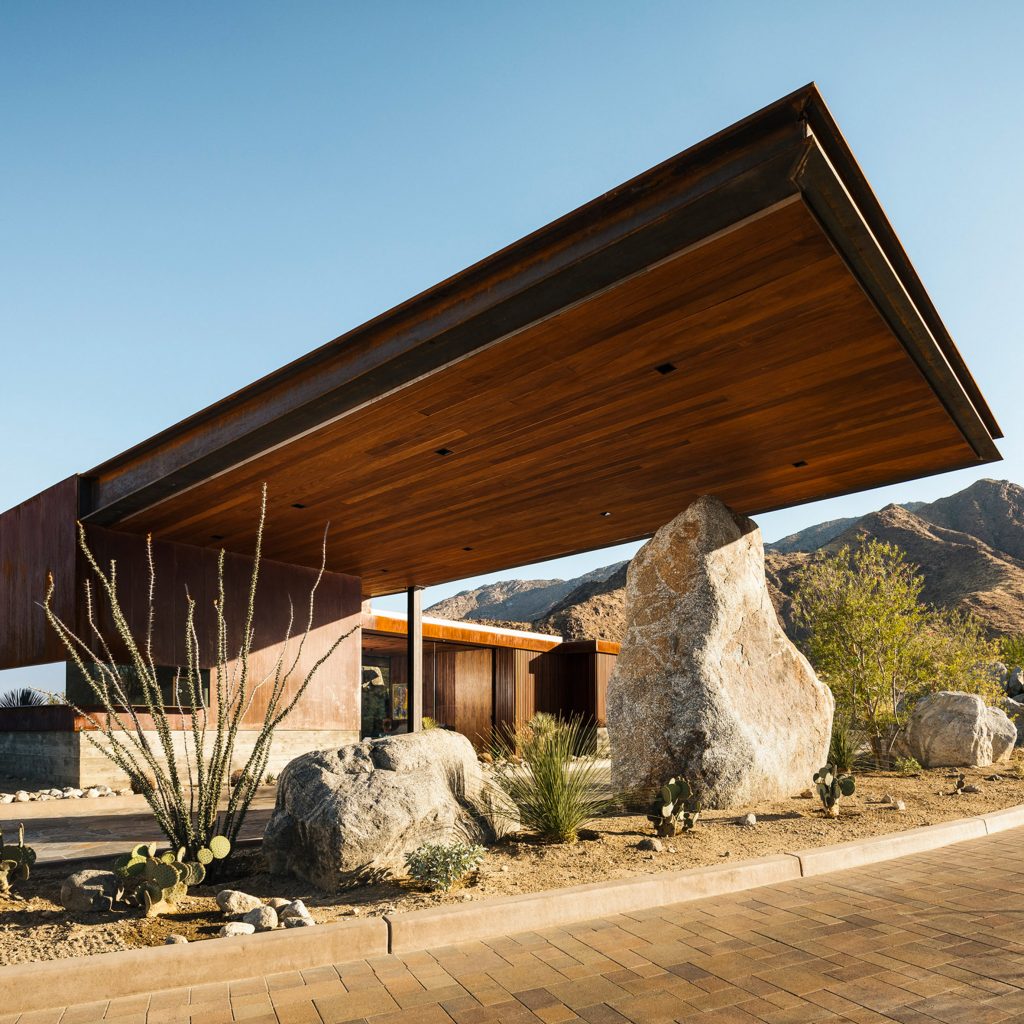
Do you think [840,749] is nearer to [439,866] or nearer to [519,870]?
[519,870]

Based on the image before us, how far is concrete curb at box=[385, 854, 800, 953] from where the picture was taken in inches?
160

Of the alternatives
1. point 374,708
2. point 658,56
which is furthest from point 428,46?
point 374,708

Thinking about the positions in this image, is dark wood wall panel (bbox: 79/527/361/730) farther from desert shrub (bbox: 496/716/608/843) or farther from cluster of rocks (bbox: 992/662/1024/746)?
cluster of rocks (bbox: 992/662/1024/746)

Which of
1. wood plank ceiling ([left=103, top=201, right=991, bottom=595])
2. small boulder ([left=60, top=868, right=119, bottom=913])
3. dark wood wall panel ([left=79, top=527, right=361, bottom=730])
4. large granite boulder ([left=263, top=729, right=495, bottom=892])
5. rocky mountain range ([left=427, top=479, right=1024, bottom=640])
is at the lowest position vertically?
small boulder ([left=60, top=868, right=119, bottom=913])

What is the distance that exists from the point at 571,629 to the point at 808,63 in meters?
51.3

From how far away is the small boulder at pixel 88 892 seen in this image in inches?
173

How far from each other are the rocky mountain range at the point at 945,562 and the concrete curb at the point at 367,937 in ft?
114

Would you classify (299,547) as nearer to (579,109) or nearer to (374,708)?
(579,109)

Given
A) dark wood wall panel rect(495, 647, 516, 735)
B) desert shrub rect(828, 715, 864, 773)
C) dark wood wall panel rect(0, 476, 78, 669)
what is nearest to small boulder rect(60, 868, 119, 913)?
dark wood wall panel rect(0, 476, 78, 669)

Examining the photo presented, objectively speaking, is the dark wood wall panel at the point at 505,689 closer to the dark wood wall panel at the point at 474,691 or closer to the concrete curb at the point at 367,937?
the dark wood wall panel at the point at 474,691

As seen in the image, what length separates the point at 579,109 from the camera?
7.20 metres

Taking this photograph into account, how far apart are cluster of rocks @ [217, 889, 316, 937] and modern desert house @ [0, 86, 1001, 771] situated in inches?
112

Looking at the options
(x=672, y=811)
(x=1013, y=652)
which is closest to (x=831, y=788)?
(x=672, y=811)

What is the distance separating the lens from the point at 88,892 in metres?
4.42
